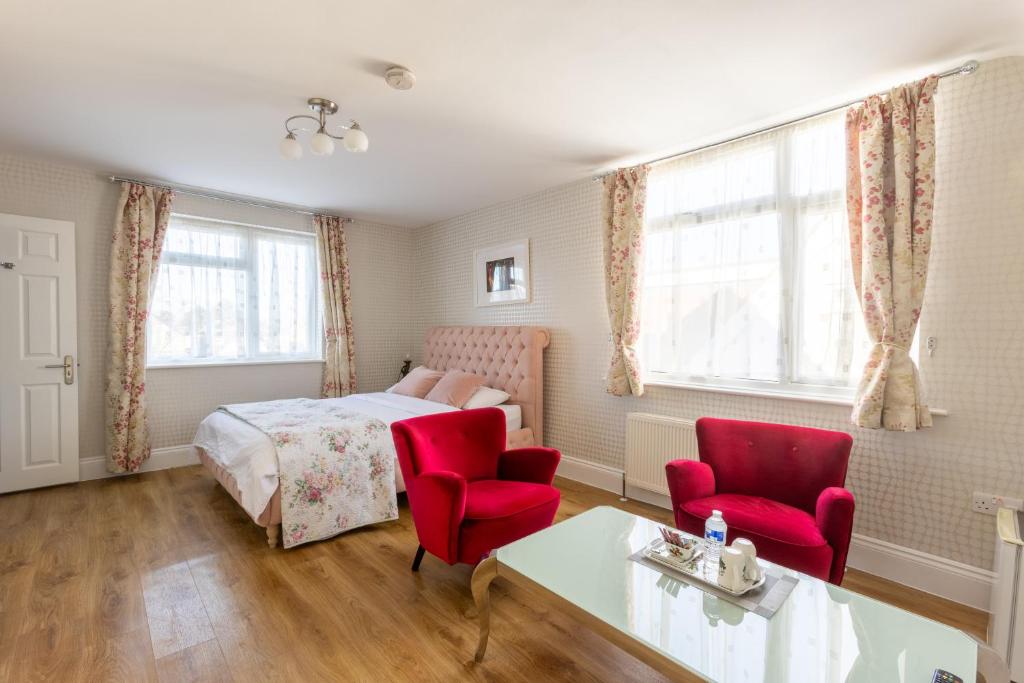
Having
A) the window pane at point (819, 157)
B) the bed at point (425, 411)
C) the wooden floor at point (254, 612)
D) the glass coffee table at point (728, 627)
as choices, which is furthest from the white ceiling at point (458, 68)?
the wooden floor at point (254, 612)

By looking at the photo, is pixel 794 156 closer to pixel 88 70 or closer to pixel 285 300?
pixel 88 70

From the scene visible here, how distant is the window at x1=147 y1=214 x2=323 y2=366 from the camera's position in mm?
4332

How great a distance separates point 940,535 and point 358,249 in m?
5.41

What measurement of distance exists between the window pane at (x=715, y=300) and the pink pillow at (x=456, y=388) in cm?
158

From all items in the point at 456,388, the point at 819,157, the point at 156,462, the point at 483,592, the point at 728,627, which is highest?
the point at 819,157

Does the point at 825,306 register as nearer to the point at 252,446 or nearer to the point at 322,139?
the point at 322,139

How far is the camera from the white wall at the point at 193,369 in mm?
3770

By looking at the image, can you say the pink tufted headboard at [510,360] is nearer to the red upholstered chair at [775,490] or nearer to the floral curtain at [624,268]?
the floral curtain at [624,268]

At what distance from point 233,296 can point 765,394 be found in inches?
187

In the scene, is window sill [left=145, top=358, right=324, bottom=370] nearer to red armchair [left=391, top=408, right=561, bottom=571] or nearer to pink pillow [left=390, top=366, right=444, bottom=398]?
pink pillow [left=390, top=366, right=444, bottom=398]

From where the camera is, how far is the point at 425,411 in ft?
12.8

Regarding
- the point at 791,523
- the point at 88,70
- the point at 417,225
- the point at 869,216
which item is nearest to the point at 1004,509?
the point at 791,523

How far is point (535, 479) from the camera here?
2.68m

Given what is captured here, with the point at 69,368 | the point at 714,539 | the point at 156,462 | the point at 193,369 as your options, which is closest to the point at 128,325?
the point at 69,368
